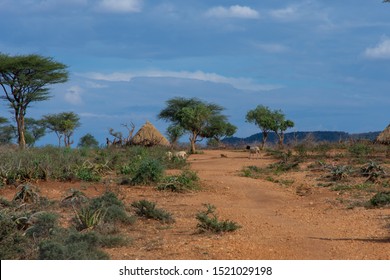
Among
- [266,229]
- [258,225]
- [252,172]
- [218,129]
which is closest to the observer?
[266,229]

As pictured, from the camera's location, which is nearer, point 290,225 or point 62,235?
point 62,235

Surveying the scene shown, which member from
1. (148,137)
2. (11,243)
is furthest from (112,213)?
(148,137)

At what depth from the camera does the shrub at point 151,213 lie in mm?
10602

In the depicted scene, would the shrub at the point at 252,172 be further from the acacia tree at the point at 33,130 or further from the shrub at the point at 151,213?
the acacia tree at the point at 33,130

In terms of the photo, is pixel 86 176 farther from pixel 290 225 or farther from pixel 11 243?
pixel 11 243

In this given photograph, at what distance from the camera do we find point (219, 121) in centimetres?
5109

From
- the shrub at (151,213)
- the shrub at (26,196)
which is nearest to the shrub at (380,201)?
the shrub at (151,213)

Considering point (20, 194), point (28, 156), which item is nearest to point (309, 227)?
point (20, 194)

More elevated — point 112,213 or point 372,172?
point 372,172

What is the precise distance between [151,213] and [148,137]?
30456 mm

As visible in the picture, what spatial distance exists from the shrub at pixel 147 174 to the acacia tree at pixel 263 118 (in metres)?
28.0

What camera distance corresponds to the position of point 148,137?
135 ft

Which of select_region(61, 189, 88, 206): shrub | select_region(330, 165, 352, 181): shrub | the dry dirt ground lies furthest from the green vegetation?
select_region(330, 165, 352, 181): shrub

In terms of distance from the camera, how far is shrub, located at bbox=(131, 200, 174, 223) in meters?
10.6
